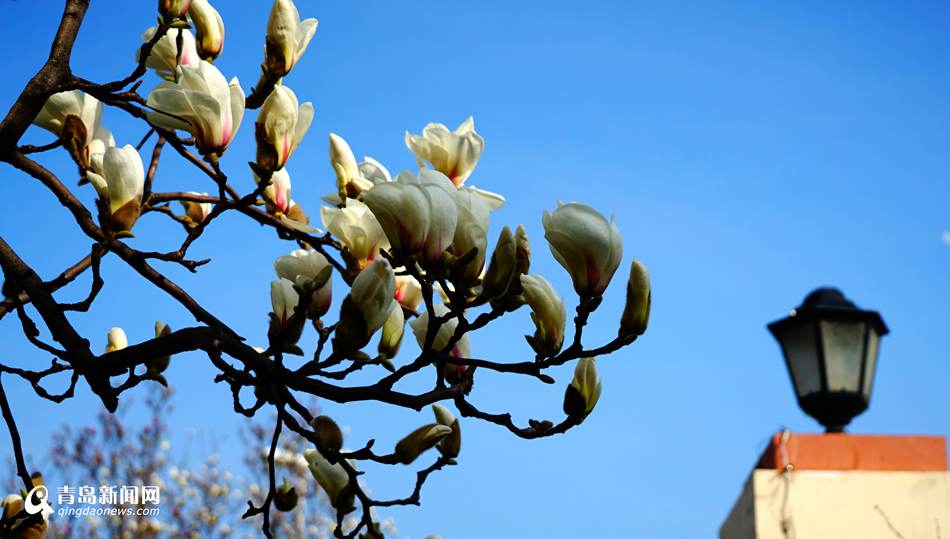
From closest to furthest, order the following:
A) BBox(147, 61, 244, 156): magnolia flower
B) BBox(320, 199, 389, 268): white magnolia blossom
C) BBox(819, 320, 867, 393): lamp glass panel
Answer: BBox(147, 61, 244, 156): magnolia flower, BBox(320, 199, 389, 268): white magnolia blossom, BBox(819, 320, 867, 393): lamp glass panel

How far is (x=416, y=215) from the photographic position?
1194mm

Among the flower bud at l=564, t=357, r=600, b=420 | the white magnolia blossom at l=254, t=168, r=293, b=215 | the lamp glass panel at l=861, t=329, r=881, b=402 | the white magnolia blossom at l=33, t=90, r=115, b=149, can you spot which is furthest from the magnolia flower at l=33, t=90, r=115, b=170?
the lamp glass panel at l=861, t=329, r=881, b=402

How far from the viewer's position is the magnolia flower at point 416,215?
1.20m

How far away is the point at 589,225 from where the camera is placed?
48.9 inches

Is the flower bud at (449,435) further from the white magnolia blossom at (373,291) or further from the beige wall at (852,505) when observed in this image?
the beige wall at (852,505)

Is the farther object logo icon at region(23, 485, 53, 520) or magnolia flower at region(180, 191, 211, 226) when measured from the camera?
magnolia flower at region(180, 191, 211, 226)

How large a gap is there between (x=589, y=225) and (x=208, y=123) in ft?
1.78

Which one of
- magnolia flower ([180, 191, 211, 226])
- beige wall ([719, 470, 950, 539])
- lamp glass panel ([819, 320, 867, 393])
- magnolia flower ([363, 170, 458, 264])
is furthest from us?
lamp glass panel ([819, 320, 867, 393])

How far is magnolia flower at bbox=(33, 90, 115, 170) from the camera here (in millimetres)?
1670

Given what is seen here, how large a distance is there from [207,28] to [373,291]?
0.76 metres

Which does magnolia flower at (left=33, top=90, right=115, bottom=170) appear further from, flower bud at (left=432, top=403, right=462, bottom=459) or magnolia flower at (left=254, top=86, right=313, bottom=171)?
flower bud at (left=432, top=403, right=462, bottom=459)

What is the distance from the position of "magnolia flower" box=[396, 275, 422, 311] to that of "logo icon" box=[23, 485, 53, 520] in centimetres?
62

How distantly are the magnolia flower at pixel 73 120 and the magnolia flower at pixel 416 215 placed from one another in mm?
685

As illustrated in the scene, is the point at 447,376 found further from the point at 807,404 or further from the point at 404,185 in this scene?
the point at 807,404
